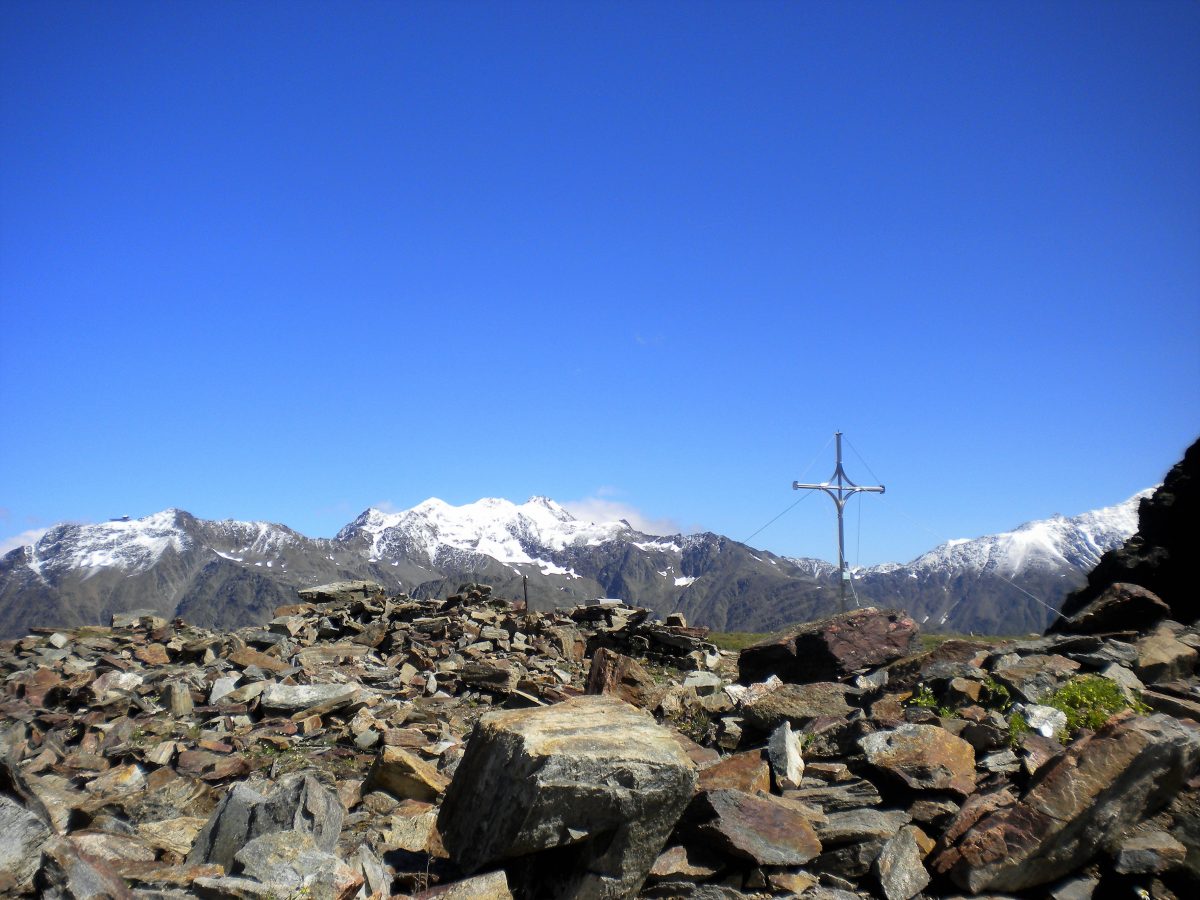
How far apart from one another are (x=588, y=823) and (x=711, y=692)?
1108 centimetres

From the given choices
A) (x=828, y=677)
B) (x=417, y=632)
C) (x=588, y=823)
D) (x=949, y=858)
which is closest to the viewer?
(x=588, y=823)

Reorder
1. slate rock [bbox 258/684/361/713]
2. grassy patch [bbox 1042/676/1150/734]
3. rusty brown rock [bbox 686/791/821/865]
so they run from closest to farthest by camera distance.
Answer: rusty brown rock [bbox 686/791/821/865], grassy patch [bbox 1042/676/1150/734], slate rock [bbox 258/684/361/713]

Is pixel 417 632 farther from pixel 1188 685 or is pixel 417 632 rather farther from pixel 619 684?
pixel 1188 685

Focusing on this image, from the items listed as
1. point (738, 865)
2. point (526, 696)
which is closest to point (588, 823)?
point (738, 865)

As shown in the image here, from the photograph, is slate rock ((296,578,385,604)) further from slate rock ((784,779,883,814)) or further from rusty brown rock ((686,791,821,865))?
rusty brown rock ((686,791,821,865))

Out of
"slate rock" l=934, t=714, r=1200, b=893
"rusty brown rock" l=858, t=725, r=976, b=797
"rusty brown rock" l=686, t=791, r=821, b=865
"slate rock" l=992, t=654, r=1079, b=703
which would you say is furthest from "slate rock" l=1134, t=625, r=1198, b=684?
"rusty brown rock" l=686, t=791, r=821, b=865

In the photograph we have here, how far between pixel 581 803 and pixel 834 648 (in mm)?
11186

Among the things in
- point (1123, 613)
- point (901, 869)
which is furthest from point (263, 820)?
point (1123, 613)

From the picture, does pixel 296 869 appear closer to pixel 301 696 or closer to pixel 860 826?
pixel 860 826

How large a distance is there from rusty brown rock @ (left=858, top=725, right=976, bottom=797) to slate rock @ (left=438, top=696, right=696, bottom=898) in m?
3.18

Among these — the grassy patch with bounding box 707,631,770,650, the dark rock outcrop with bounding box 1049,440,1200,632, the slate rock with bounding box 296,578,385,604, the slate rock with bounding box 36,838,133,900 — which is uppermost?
the dark rock outcrop with bounding box 1049,440,1200,632

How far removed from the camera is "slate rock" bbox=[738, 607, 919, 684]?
56.4 feet

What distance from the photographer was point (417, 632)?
27047mm

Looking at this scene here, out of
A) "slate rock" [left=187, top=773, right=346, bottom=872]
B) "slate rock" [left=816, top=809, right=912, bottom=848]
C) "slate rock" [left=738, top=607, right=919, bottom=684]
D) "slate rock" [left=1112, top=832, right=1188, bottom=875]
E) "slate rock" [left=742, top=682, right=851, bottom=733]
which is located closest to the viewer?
"slate rock" [left=1112, top=832, right=1188, bottom=875]
